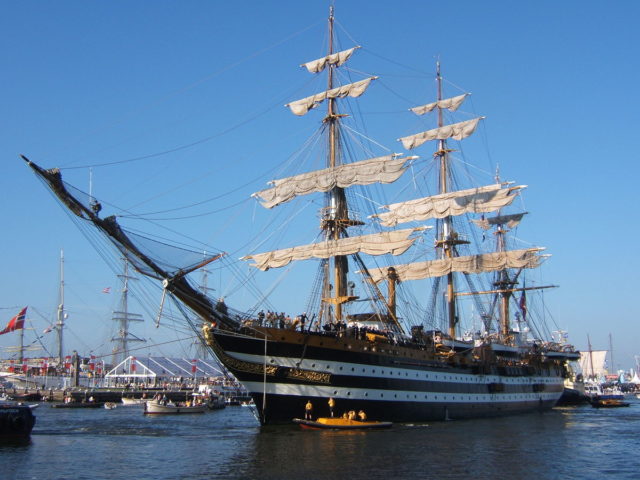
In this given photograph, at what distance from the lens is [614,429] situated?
151 feet

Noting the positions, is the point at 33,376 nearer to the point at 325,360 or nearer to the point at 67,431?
the point at 67,431

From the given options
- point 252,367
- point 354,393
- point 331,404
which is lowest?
point 331,404

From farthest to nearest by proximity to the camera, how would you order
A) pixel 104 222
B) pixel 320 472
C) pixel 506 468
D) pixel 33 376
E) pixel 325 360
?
pixel 33 376
pixel 325 360
pixel 104 222
pixel 506 468
pixel 320 472

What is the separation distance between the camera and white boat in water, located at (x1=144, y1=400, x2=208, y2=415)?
6088 centimetres

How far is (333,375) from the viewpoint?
123 ft

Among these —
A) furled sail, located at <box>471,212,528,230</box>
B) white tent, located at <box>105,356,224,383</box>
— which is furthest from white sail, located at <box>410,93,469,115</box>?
white tent, located at <box>105,356,224,383</box>

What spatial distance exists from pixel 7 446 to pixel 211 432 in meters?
12.1

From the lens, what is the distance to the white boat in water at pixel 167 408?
Result: 60875 millimetres

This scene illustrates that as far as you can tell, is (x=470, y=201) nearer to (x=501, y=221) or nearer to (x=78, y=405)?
(x=501, y=221)

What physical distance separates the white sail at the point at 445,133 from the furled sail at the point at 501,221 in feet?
53.0

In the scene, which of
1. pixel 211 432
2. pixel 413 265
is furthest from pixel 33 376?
pixel 211 432

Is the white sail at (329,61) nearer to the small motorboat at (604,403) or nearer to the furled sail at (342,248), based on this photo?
the furled sail at (342,248)

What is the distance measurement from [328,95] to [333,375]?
25.6 meters

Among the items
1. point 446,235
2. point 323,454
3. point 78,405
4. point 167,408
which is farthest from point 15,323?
point 323,454
